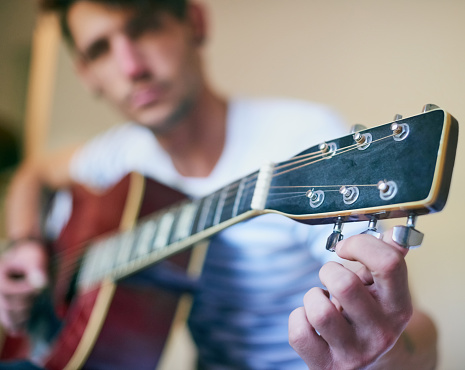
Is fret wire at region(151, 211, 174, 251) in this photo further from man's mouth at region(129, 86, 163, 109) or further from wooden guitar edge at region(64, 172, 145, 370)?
man's mouth at region(129, 86, 163, 109)

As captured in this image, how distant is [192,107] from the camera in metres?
0.96

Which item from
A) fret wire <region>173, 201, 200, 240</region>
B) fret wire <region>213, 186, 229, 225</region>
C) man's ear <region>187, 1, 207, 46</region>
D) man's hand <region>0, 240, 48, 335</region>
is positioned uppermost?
man's ear <region>187, 1, 207, 46</region>

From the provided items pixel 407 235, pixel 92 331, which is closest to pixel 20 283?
pixel 92 331

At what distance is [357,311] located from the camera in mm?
418

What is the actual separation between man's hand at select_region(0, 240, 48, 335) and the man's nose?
49 centimetres

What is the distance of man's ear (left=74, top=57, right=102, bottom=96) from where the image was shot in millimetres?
1125

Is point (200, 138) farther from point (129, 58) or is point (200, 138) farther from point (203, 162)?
point (129, 58)

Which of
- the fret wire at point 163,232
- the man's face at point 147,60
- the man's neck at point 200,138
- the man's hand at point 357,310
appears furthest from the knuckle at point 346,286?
the man's face at point 147,60

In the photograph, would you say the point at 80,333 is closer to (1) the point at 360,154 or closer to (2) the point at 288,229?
(2) the point at 288,229

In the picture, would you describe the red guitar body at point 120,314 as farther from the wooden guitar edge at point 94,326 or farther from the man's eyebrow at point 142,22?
the man's eyebrow at point 142,22

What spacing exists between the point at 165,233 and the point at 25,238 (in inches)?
23.3

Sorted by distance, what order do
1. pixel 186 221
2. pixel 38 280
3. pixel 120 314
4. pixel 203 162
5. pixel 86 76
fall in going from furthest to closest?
pixel 86 76 → pixel 38 280 → pixel 203 162 → pixel 120 314 → pixel 186 221

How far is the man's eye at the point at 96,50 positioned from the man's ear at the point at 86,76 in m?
0.04

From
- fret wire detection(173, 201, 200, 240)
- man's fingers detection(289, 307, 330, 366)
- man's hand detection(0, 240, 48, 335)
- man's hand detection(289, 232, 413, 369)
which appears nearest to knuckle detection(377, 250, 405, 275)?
man's hand detection(289, 232, 413, 369)
